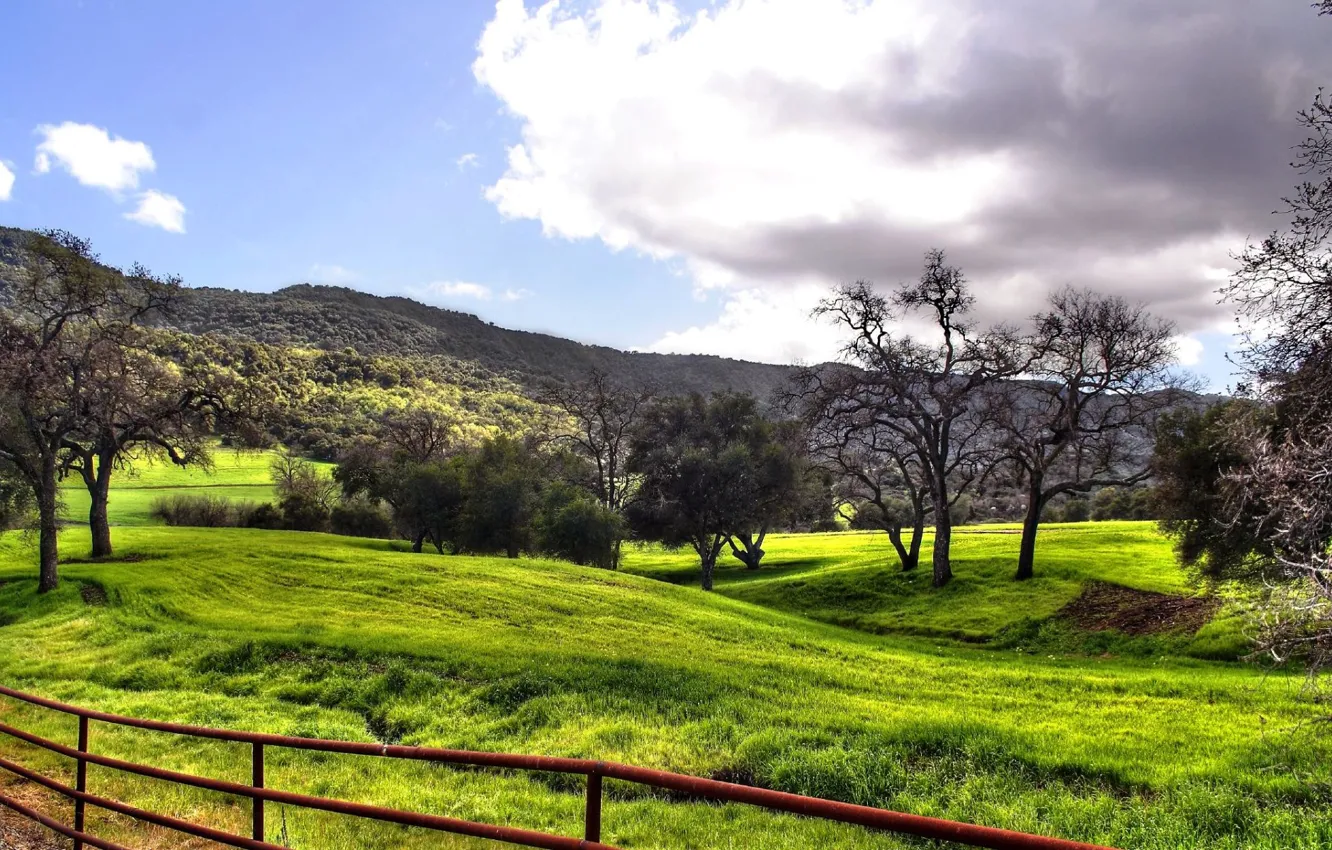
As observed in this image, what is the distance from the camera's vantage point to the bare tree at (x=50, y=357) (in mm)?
27578

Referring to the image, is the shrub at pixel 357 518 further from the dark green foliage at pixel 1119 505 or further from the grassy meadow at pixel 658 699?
the dark green foliage at pixel 1119 505

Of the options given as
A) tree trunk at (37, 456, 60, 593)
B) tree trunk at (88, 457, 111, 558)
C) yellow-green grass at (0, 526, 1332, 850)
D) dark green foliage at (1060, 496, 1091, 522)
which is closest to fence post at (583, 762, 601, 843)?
yellow-green grass at (0, 526, 1332, 850)

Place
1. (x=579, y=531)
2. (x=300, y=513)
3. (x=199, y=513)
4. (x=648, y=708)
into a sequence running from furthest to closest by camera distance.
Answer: (x=199, y=513)
(x=300, y=513)
(x=579, y=531)
(x=648, y=708)

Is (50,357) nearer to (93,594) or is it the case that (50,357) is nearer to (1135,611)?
(93,594)

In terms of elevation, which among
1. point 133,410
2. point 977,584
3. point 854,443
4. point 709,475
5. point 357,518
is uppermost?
point 133,410

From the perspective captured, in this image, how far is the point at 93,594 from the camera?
27.7 m

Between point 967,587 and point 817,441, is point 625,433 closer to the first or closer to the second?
point 817,441

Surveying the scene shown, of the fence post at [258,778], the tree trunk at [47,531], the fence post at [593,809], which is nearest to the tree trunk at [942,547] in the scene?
the fence post at [258,778]

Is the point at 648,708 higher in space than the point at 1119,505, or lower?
higher

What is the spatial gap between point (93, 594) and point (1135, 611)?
3912 cm

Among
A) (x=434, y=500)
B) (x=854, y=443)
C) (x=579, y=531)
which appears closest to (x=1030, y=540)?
(x=854, y=443)

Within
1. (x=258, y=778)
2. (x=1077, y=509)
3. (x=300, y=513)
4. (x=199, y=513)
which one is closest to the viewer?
(x=258, y=778)

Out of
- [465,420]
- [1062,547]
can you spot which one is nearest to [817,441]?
[1062,547]

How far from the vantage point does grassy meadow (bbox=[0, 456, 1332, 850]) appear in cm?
879
